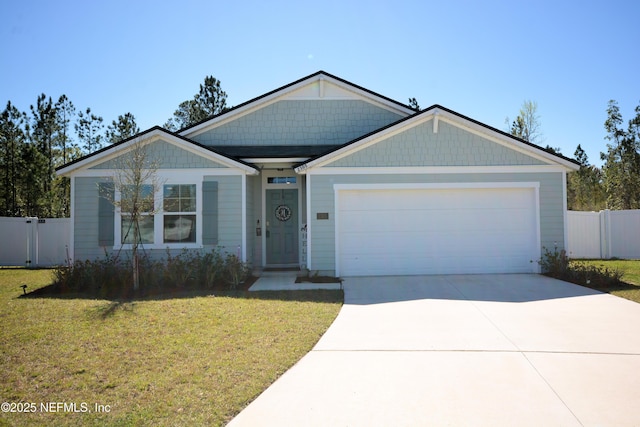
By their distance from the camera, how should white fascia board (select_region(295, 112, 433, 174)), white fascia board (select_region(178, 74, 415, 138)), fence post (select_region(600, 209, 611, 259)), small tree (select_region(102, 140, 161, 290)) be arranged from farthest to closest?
fence post (select_region(600, 209, 611, 259)) → white fascia board (select_region(178, 74, 415, 138)) → white fascia board (select_region(295, 112, 433, 174)) → small tree (select_region(102, 140, 161, 290))

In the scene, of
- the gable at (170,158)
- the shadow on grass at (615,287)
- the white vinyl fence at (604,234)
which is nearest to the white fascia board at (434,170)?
the gable at (170,158)

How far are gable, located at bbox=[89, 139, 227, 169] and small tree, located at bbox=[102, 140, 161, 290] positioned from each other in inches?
5.7

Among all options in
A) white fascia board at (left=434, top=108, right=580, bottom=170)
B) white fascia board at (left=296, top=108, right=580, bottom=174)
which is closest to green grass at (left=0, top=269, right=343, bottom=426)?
white fascia board at (left=296, top=108, right=580, bottom=174)

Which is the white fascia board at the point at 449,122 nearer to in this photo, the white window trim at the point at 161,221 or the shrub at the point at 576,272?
the shrub at the point at 576,272

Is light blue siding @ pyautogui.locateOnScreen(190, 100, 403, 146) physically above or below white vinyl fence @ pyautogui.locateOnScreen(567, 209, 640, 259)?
above

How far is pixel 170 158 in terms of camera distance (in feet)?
38.0

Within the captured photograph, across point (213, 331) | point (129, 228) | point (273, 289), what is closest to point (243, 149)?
point (129, 228)

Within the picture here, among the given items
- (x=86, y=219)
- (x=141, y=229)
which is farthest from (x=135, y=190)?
(x=86, y=219)

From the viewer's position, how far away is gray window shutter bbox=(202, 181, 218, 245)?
11453 mm

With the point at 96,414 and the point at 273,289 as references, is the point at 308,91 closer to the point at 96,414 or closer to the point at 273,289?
the point at 273,289

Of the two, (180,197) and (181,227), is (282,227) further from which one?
(180,197)

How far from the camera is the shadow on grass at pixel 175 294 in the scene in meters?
8.88

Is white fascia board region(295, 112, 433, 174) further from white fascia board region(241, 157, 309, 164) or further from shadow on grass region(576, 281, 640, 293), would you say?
shadow on grass region(576, 281, 640, 293)

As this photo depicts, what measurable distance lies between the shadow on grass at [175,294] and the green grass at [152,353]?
0.39 ft
